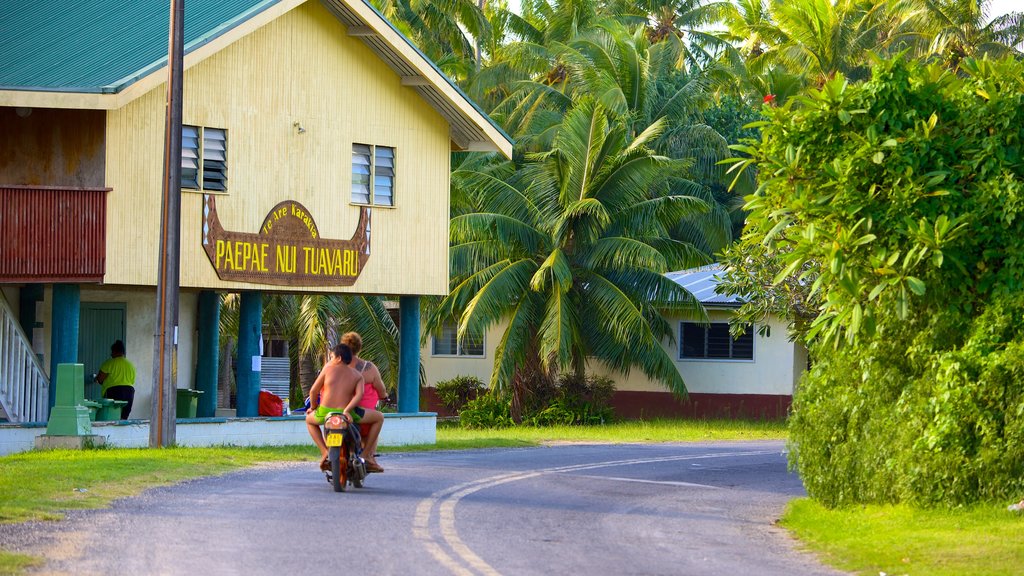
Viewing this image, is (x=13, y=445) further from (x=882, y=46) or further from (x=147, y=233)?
(x=882, y=46)

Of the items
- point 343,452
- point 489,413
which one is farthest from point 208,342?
point 343,452

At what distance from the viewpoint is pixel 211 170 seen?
2342 cm

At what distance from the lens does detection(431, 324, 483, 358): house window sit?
39500mm

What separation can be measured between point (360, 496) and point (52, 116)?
34.7 ft

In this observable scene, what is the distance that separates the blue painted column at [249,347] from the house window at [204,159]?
2.63 metres

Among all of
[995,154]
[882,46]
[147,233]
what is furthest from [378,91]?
[882,46]

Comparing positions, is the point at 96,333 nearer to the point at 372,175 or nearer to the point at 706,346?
the point at 372,175

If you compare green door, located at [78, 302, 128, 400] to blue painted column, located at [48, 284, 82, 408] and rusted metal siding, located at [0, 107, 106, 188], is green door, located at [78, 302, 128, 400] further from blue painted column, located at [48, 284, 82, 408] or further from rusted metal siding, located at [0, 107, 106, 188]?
rusted metal siding, located at [0, 107, 106, 188]

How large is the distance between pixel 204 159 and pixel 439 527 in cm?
1253

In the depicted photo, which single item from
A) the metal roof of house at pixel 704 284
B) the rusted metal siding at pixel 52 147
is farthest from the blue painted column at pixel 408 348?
the metal roof of house at pixel 704 284

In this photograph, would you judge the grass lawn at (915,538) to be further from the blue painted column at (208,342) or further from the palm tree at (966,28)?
the palm tree at (966,28)

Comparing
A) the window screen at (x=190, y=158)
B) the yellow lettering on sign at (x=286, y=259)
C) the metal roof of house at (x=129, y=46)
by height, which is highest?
the metal roof of house at (x=129, y=46)

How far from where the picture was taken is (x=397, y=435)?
83.7 feet

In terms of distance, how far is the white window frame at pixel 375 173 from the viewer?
84.4 ft
